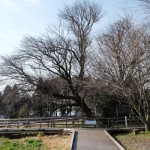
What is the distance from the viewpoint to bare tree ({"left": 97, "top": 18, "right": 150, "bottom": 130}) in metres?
24.4

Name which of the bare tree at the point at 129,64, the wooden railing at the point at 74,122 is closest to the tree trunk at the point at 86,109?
the wooden railing at the point at 74,122

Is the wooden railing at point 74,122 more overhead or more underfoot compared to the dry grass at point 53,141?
more overhead

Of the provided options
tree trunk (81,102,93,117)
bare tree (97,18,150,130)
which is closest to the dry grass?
Answer: bare tree (97,18,150,130)

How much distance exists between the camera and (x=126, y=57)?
25.8 m

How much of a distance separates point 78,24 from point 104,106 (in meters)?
12.0

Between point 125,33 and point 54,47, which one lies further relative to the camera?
point 54,47

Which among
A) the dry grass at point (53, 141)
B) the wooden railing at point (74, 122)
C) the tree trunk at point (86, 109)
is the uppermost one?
the tree trunk at point (86, 109)

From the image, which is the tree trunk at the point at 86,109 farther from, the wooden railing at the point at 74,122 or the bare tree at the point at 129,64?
the bare tree at the point at 129,64

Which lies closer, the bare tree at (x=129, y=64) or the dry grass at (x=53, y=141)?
the dry grass at (x=53, y=141)

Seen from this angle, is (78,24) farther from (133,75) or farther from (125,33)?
(133,75)

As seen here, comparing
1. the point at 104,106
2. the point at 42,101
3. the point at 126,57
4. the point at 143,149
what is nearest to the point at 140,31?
the point at 126,57

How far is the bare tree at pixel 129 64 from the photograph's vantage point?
79.9ft

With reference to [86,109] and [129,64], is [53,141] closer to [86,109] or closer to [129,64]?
[129,64]

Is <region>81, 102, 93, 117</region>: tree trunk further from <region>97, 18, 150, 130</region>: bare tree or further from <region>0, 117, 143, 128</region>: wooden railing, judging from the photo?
<region>97, 18, 150, 130</region>: bare tree
